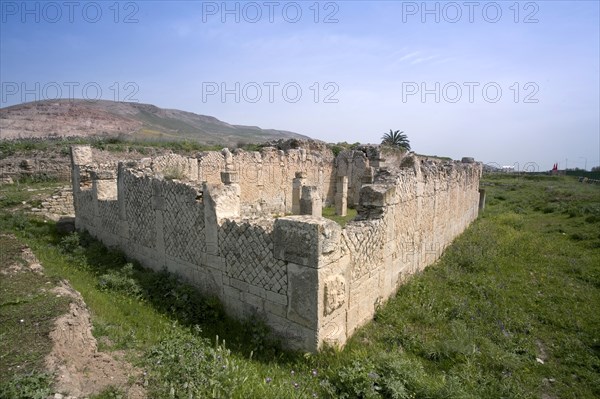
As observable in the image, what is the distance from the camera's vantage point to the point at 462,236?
35.2ft

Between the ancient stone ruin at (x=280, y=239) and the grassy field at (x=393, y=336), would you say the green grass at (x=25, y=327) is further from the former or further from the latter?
the ancient stone ruin at (x=280, y=239)

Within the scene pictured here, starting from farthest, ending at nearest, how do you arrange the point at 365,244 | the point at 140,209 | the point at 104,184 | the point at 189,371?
the point at 104,184 → the point at 140,209 → the point at 365,244 → the point at 189,371

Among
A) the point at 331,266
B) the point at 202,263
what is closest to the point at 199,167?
the point at 202,263

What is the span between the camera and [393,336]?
4379 millimetres

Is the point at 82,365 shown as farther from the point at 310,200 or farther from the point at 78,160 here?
the point at 310,200

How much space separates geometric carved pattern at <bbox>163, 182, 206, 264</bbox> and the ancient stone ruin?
0.02 m

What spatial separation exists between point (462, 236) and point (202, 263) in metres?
8.67

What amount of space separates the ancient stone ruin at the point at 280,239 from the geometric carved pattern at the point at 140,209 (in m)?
0.02

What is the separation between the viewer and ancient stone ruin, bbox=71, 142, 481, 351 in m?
3.79

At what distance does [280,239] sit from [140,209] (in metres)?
3.86

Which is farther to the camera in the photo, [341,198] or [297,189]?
[341,198]

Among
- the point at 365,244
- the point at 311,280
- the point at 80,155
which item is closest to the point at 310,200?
the point at 365,244

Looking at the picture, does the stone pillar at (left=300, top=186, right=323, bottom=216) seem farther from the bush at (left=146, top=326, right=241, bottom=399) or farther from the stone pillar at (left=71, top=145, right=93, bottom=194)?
the bush at (left=146, top=326, right=241, bottom=399)

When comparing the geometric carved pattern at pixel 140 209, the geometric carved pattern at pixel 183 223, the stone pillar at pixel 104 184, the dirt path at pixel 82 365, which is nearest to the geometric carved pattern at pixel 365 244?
the geometric carved pattern at pixel 183 223
